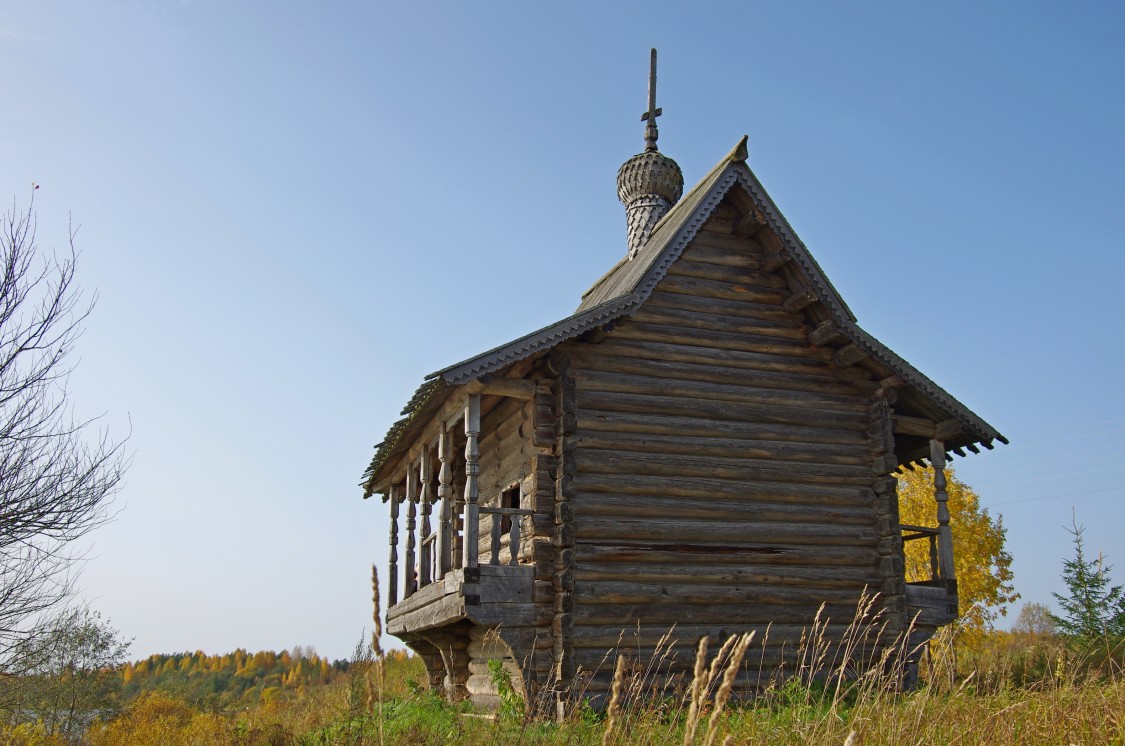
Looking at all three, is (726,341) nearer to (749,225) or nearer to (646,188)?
(749,225)

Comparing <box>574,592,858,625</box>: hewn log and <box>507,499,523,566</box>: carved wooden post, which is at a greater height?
<box>507,499,523,566</box>: carved wooden post

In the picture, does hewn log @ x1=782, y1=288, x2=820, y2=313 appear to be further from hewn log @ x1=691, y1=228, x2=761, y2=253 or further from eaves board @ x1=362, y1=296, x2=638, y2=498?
eaves board @ x1=362, y1=296, x2=638, y2=498

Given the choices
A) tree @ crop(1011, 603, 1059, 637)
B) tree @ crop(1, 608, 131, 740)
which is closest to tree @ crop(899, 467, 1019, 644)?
tree @ crop(1011, 603, 1059, 637)

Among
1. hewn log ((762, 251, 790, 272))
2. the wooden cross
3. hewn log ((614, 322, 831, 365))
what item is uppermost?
the wooden cross

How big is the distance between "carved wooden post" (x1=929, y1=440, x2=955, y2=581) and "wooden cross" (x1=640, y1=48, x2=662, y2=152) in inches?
361

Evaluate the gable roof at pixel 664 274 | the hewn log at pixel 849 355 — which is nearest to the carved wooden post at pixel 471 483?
the gable roof at pixel 664 274

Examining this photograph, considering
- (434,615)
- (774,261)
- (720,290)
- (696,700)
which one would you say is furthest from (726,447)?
(696,700)

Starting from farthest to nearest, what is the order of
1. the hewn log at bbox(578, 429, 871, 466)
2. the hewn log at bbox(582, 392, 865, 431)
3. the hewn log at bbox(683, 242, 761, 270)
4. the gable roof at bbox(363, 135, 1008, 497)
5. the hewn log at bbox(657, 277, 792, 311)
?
the hewn log at bbox(683, 242, 761, 270)
the hewn log at bbox(657, 277, 792, 311)
the hewn log at bbox(582, 392, 865, 431)
the hewn log at bbox(578, 429, 871, 466)
the gable roof at bbox(363, 135, 1008, 497)

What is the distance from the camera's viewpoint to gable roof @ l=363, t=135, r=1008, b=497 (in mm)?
12523

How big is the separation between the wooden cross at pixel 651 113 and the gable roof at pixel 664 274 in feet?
17.8

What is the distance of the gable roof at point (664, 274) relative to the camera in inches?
493

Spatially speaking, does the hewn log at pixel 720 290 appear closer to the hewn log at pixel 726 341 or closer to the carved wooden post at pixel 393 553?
the hewn log at pixel 726 341

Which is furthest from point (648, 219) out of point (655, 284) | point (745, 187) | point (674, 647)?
point (674, 647)

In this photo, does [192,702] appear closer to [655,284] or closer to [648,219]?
[648,219]
